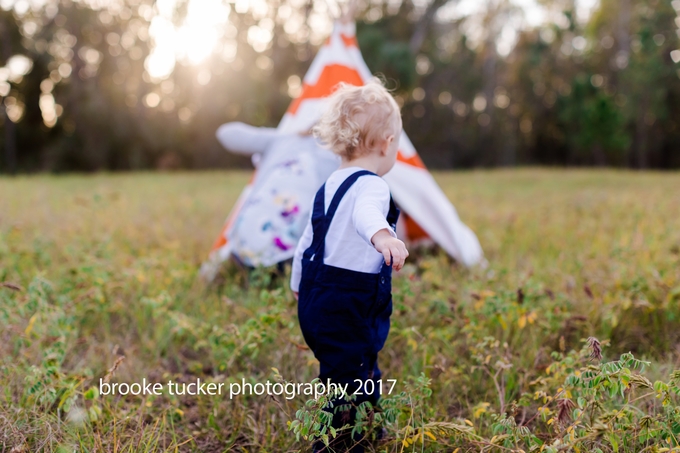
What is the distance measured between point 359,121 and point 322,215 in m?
0.28

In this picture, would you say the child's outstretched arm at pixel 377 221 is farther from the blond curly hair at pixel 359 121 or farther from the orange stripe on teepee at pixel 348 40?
the orange stripe on teepee at pixel 348 40

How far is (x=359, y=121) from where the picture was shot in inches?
61.2

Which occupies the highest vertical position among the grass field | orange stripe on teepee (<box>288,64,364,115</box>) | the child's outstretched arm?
orange stripe on teepee (<box>288,64,364,115</box>)

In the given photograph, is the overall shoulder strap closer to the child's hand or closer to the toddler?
the toddler

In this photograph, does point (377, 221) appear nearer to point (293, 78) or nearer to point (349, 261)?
point (349, 261)

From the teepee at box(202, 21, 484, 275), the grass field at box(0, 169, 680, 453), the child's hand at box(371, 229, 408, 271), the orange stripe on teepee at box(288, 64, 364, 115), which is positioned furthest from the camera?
the orange stripe on teepee at box(288, 64, 364, 115)

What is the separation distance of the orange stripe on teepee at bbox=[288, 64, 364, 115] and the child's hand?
2109 millimetres

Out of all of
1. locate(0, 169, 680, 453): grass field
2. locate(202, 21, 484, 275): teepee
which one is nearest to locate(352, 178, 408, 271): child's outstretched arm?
locate(0, 169, 680, 453): grass field

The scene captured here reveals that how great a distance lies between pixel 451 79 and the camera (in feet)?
64.4

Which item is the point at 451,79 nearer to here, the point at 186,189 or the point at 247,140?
the point at 186,189

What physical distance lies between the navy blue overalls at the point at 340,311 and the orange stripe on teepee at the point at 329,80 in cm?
187

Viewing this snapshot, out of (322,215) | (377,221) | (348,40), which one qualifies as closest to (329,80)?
(348,40)

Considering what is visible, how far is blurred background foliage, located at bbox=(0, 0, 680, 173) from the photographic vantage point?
591 inches

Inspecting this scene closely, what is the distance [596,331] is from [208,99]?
584 inches
